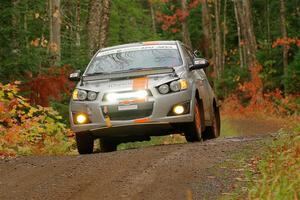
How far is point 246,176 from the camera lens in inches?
278

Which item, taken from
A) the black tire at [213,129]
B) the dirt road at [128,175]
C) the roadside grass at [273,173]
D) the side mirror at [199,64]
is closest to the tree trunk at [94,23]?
the black tire at [213,129]

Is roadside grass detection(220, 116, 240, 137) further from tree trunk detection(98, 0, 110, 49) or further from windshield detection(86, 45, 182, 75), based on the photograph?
windshield detection(86, 45, 182, 75)

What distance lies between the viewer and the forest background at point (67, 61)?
1314 centimetres

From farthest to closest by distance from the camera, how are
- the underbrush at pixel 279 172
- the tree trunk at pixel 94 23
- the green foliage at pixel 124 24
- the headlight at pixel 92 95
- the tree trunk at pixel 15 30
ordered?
the green foliage at pixel 124 24, the tree trunk at pixel 94 23, the tree trunk at pixel 15 30, the headlight at pixel 92 95, the underbrush at pixel 279 172

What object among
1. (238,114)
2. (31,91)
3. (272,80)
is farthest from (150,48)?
(272,80)

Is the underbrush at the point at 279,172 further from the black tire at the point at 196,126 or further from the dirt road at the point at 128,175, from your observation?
the black tire at the point at 196,126

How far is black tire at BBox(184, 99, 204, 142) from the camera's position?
11344 millimetres

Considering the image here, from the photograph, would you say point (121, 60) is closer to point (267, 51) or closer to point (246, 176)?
point (246, 176)

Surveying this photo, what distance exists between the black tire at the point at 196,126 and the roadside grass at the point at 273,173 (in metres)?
2.15

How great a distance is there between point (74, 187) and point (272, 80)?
26849 millimetres

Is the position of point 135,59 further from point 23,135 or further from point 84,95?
point 23,135

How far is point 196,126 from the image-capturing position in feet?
37.5

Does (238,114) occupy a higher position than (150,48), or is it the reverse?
(150,48)

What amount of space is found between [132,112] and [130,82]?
1.63ft
